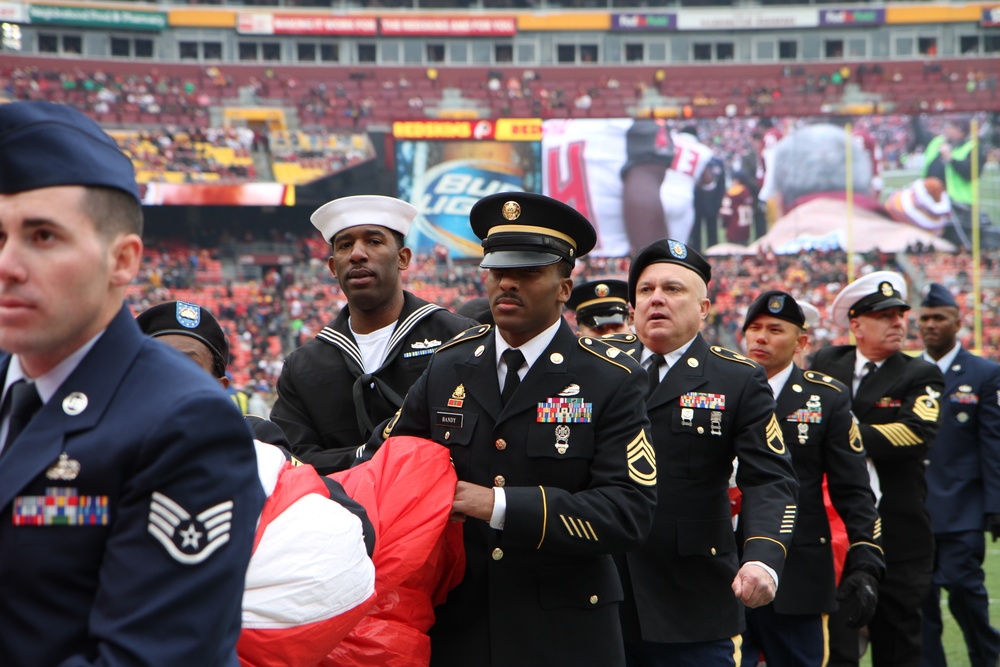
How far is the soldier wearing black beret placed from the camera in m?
6.06

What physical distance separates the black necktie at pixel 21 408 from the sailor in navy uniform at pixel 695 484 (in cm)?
252

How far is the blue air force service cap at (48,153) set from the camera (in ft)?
4.75

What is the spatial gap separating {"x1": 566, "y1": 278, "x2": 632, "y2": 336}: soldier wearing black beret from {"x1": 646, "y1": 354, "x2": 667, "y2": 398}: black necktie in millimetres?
1900

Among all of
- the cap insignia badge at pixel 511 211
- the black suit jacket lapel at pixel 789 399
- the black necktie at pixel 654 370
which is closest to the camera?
the cap insignia badge at pixel 511 211

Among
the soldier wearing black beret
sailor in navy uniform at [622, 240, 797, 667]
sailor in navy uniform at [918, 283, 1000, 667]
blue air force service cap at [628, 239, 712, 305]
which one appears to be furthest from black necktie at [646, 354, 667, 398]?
sailor in navy uniform at [918, 283, 1000, 667]

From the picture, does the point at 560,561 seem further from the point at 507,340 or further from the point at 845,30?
the point at 845,30

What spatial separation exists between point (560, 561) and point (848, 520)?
7.47 ft

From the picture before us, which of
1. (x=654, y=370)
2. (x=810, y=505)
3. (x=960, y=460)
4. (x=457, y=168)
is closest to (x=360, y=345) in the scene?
(x=654, y=370)

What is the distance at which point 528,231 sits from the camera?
3088mm

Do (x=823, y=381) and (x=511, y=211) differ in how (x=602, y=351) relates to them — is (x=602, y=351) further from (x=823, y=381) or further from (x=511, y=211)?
(x=823, y=381)

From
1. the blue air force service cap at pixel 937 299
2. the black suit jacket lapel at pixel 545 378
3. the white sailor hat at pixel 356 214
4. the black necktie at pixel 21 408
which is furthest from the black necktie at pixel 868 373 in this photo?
the black necktie at pixel 21 408

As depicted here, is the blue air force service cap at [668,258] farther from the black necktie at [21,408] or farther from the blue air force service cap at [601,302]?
the black necktie at [21,408]

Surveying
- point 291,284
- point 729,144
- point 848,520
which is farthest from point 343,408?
point 729,144

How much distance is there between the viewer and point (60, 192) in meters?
1.45
